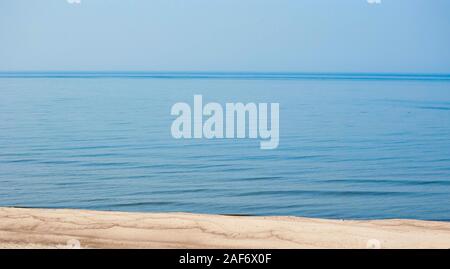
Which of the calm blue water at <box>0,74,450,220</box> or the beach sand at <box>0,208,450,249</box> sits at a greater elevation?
the calm blue water at <box>0,74,450,220</box>

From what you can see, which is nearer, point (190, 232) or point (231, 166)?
point (190, 232)

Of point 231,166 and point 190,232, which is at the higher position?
point 231,166

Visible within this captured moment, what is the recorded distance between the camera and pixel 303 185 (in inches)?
259

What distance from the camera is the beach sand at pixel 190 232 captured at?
3520 millimetres

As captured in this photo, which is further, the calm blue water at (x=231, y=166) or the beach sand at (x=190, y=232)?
the calm blue water at (x=231, y=166)

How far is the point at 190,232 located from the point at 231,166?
3.94 meters

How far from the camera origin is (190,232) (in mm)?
3699

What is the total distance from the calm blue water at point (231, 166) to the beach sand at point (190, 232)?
4.73 ft

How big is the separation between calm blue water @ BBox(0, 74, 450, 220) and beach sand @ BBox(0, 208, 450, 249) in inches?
56.7

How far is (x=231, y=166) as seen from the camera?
7.63 meters

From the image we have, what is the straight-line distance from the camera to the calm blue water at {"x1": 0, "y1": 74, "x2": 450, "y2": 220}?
5.79 metres
